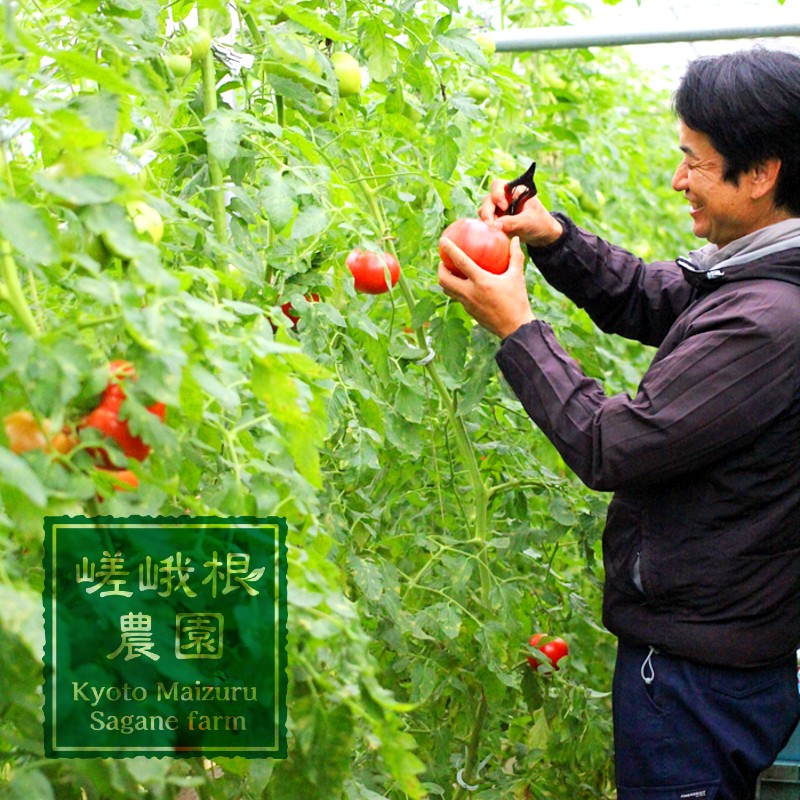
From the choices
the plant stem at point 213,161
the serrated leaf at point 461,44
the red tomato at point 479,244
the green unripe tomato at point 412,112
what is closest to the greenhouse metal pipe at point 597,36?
the green unripe tomato at point 412,112

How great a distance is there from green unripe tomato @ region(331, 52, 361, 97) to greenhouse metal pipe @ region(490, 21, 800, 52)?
2.94ft

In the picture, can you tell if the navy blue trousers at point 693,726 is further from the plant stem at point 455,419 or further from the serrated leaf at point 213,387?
the serrated leaf at point 213,387

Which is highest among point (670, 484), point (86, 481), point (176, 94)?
point (176, 94)

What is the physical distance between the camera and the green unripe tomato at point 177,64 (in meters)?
1.58

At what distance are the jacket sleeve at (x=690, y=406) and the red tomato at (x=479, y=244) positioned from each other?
0.76 ft

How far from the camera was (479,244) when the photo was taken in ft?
5.88

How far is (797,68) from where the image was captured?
1730 millimetres

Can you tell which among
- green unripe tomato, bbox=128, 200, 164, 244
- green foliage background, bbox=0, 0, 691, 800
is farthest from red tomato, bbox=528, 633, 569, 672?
green unripe tomato, bbox=128, 200, 164, 244

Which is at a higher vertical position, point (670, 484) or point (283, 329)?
point (283, 329)

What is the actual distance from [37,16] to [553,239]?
90cm

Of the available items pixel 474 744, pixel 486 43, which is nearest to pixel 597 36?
pixel 486 43

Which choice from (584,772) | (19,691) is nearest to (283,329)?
(19,691)

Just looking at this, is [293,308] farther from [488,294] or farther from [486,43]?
[486,43]

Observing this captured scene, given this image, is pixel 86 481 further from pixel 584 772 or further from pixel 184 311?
pixel 584 772
